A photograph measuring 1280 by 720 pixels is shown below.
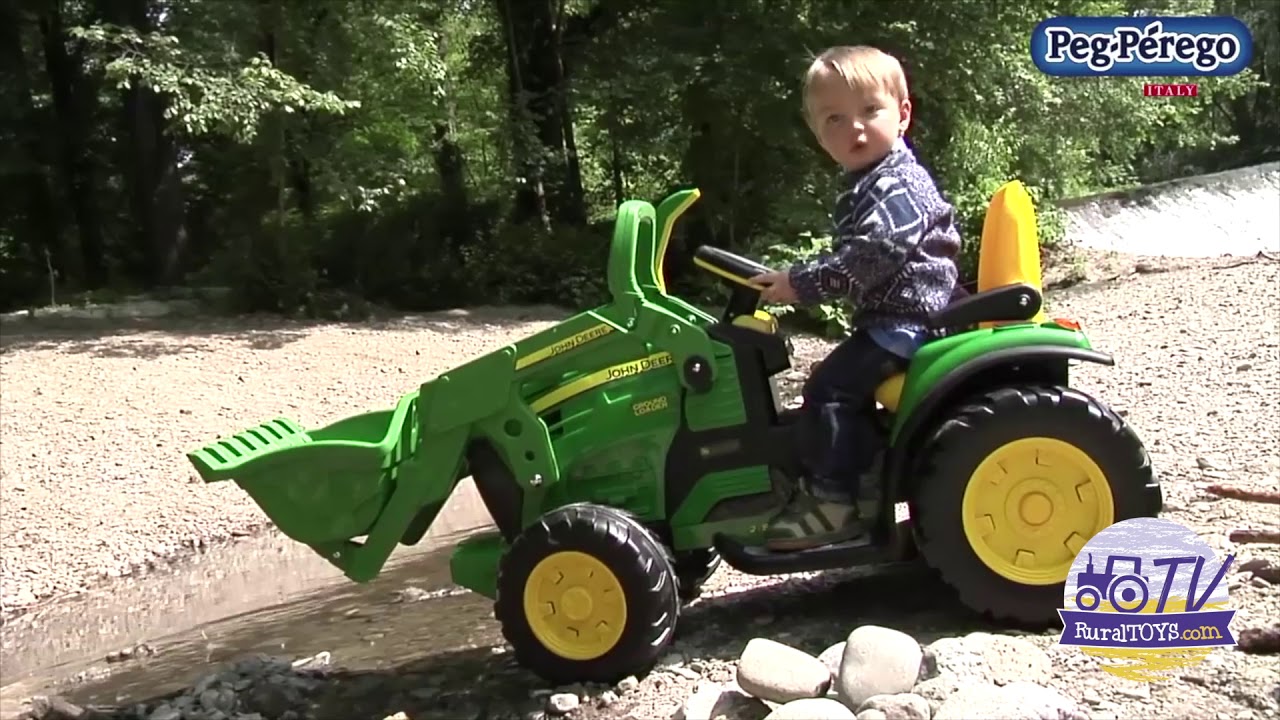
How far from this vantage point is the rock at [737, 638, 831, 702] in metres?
2.96

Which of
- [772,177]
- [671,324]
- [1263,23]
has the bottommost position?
[671,324]

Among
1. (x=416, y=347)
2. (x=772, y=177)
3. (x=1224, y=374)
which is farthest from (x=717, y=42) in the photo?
(x=1224, y=374)

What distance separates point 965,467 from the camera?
3.34 meters

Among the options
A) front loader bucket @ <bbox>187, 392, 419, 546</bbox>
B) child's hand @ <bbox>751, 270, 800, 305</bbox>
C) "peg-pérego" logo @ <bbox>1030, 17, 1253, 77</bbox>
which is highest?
"peg-pérego" logo @ <bbox>1030, 17, 1253, 77</bbox>

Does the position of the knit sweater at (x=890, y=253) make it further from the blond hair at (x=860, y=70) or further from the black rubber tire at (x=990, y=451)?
the black rubber tire at (x=990, y=451)

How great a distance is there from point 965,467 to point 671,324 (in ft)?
3.41

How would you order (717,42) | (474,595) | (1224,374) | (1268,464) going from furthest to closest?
1. (717,42)
2. (1224,374)
3. (474,595)
4. (1268,464)

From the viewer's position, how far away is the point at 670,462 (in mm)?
3783

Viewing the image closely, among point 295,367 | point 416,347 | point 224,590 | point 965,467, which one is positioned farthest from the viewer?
point 416,347

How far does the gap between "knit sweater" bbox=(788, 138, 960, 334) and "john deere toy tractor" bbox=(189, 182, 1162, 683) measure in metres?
0.11

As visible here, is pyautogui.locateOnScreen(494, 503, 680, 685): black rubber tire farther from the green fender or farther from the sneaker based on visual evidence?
the green fender

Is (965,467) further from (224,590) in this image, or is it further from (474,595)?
(224,590)

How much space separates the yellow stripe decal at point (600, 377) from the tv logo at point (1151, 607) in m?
1.48

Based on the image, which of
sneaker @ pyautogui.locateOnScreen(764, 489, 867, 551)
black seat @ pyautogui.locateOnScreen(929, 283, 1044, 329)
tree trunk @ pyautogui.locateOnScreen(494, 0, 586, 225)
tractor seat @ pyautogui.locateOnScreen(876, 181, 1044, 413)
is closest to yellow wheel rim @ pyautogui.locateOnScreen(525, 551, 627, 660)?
sneaker @ pyautogui.locateOnScreen(764, 489, 867, 551)
